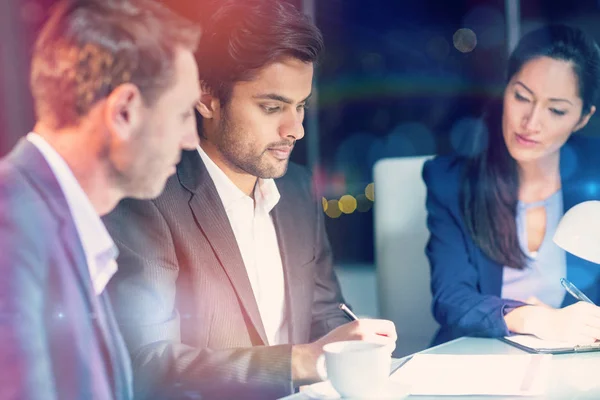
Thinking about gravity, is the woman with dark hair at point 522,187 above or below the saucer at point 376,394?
above

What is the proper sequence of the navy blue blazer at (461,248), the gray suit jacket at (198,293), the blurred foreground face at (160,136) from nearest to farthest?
the blurred foreground face at (160,136)
the gray suit jacket at (198,293)
the navy blue blazer at (461,248)

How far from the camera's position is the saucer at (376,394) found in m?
1.04

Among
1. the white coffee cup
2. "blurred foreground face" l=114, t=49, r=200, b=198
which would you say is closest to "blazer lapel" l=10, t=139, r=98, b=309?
"blurred foreground face" l=114, t=49, r=200, b=198

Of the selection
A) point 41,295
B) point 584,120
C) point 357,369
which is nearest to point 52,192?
point 41,295

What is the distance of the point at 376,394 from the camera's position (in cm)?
103

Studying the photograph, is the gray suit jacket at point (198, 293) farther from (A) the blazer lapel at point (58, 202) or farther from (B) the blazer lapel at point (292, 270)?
(A) the blazer lapel at point (58, 202)

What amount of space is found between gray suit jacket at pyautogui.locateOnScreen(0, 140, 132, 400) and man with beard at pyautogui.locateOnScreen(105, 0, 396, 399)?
0.75ft

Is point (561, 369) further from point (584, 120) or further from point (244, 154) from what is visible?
point (584, 120)

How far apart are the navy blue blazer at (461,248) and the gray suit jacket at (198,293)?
351mm

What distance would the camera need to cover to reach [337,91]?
12.0 ft

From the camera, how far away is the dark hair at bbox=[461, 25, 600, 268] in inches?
68.9

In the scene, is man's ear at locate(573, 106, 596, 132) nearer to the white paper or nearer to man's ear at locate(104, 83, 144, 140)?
the white paper

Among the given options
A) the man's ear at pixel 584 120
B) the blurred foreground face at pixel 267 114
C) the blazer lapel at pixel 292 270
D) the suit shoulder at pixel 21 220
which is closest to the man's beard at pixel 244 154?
the blurred foreground face at pixel 267 114

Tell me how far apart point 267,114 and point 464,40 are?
104 inches
